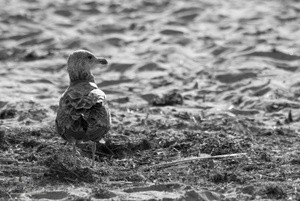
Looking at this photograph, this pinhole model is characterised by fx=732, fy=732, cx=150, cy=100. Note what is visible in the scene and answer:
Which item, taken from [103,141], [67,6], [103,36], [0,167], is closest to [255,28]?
[103,36]

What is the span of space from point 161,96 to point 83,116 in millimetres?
3851

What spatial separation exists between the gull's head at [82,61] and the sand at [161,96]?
2.78ft

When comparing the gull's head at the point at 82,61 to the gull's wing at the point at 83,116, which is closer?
A: the gull's wing at the point at 83,116

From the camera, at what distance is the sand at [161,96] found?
7672mm

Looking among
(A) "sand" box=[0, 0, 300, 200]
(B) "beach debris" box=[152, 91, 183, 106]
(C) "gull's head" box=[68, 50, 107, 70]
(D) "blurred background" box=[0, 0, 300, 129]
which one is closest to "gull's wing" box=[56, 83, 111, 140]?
(A) "sand" box=[0, 0, 300, 200]

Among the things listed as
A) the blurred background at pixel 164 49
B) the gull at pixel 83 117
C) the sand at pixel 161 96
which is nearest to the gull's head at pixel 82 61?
the sand at pixel 161 96

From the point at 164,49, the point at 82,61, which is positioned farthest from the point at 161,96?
the point at 164,49

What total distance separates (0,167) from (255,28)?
903 cm

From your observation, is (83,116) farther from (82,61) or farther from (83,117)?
(82,61)

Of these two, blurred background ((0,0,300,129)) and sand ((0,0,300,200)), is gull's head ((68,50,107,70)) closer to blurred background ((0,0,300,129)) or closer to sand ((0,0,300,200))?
sand ((0,0,300,200))

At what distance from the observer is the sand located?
25.2ft

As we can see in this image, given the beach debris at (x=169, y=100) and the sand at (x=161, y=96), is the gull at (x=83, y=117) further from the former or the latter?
the beach debris at (x=169, y=100)

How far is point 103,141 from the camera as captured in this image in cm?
933

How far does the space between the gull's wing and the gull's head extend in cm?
139
